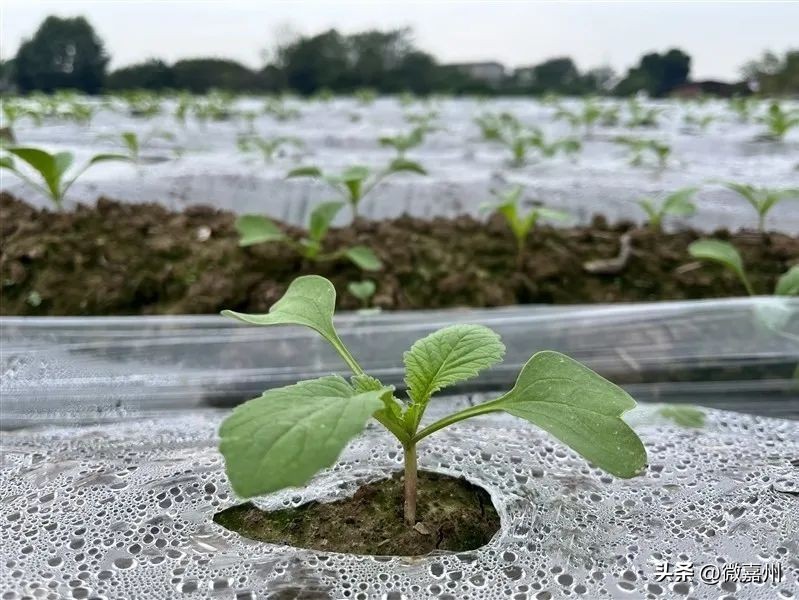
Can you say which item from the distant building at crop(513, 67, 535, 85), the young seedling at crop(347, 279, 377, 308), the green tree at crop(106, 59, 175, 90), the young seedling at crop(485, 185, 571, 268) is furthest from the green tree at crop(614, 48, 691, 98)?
the green tree at crop(106, 59, 175, 90)

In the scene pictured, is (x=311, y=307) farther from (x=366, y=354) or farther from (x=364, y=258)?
(x=364, y=258)

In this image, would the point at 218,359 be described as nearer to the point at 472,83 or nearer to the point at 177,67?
the point at 177,67

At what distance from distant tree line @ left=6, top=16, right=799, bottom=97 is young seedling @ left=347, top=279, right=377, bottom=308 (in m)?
2.96

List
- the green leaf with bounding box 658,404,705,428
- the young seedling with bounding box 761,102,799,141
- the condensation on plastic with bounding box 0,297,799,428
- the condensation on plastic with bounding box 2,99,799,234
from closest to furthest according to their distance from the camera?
the green leaf with bounding box 658,404,705,428 → the condensation on plastic with bounding box 0,297,799,428 → the condensation on plastic with bounding box 2,99,799,234 → the young seedling with bounding box 761,102,799,141

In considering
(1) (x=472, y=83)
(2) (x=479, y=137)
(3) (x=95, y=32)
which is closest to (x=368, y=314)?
(2) (x=479, y=137)

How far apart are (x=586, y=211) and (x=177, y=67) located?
4.75 meters

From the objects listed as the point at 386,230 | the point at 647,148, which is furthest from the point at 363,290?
the point at 647,148

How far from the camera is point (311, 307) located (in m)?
0.74

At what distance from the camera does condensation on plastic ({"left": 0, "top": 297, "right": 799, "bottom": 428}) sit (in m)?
1.12

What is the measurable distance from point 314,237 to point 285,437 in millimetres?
1176

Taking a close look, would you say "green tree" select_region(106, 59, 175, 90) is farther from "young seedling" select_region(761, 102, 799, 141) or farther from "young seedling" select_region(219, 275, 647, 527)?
"young seedling" select_region(219, 275, 647, 527)

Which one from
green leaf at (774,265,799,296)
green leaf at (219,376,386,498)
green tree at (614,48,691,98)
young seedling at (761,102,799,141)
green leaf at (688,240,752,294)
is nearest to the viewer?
green leaf at (219,376,386,498)

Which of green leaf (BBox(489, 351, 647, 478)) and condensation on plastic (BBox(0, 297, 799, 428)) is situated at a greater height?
green leaf (BBox(489, 351, 647, 478))

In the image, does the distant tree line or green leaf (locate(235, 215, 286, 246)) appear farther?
the distant tree line
